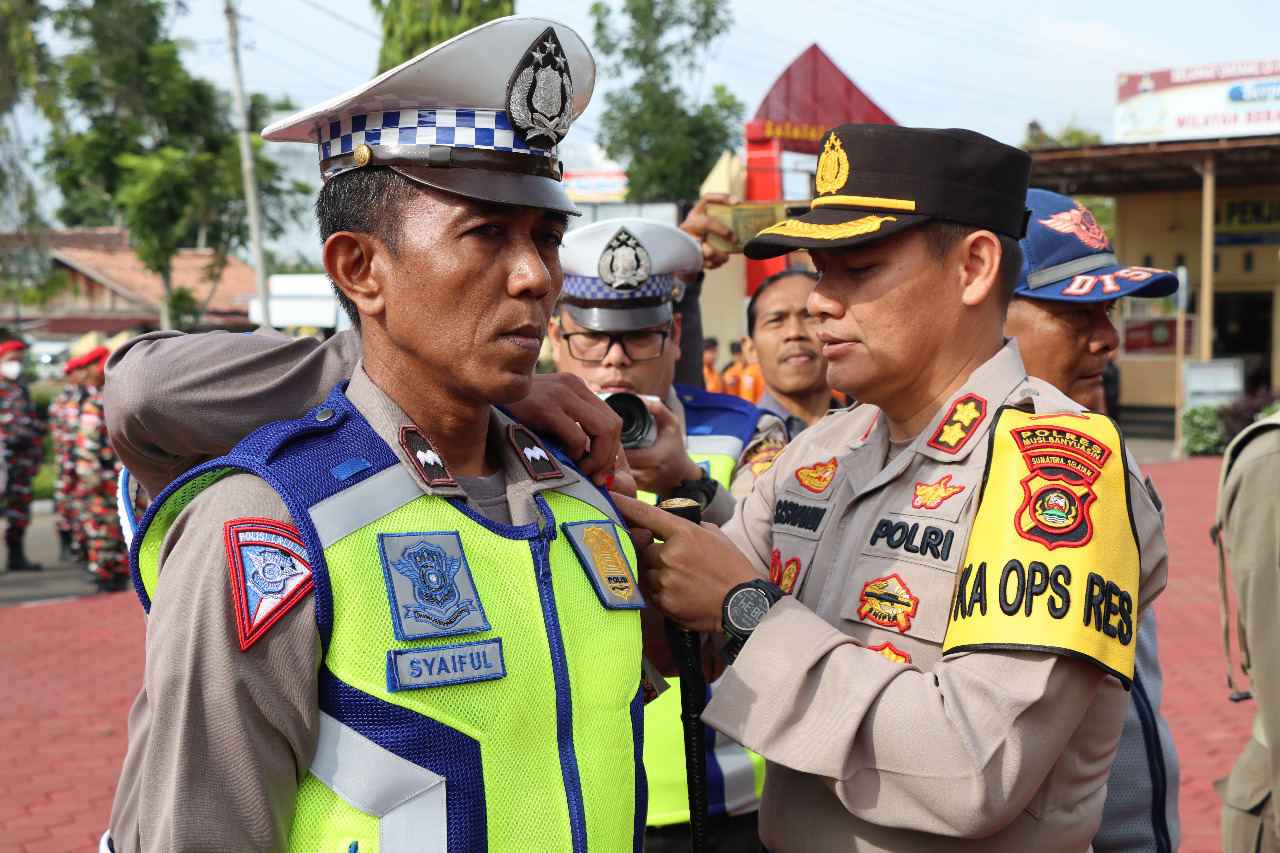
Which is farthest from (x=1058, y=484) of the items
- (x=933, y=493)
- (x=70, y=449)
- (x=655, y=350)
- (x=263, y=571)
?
(x=70, y=449)

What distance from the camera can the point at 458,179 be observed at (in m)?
1.45

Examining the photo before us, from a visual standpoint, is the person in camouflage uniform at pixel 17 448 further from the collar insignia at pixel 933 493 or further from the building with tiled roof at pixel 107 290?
the building with tiled roof at pixel 107 290

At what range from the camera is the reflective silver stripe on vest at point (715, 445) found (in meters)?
3.35

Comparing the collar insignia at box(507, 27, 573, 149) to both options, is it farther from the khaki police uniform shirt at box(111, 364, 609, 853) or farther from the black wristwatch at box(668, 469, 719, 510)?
the black wristwatch at box(668, 469, 719, 510)

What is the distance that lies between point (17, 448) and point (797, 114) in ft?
43.0

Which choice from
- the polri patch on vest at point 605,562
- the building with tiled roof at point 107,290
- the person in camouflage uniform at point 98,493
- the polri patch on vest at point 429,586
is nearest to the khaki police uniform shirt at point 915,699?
the polri patch on vest at point 605,562

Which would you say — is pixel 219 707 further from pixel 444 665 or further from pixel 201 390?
pixel 201 390

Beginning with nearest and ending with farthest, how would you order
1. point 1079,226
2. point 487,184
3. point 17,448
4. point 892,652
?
point 487,184
point 892,652
point 1079,226
point 17,448

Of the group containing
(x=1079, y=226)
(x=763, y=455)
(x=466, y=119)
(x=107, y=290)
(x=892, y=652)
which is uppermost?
(x=107, y=290)

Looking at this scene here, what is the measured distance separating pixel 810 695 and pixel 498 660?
552 mm

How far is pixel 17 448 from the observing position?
398 inches

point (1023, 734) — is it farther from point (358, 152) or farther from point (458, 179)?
point (358, 152)

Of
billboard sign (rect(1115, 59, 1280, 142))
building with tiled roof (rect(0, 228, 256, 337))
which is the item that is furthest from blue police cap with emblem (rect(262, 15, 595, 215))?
building with tiled roof (rect(0, 228, 256, 337))

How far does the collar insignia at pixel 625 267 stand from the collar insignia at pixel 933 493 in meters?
1.63
